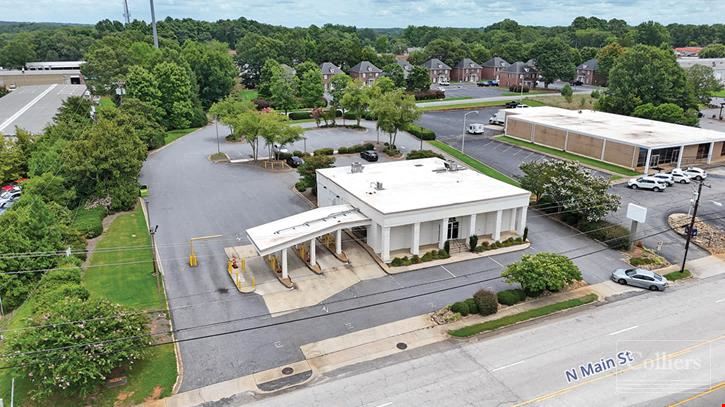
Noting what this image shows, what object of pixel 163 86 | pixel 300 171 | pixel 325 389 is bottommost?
pixel 325 389

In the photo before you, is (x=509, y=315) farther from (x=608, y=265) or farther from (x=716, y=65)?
(x=716, y=65)

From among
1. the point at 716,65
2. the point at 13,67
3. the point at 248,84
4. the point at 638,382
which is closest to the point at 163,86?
the point at 248,84

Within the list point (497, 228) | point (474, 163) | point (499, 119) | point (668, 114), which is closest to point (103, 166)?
point (497, 228)

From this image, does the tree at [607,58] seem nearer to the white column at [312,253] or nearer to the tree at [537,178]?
the tree at [537,178]

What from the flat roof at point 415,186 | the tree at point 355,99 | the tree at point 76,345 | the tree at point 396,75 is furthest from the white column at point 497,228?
the tree at point 396,75

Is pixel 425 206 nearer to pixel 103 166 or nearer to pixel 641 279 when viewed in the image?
pixel 641 279
